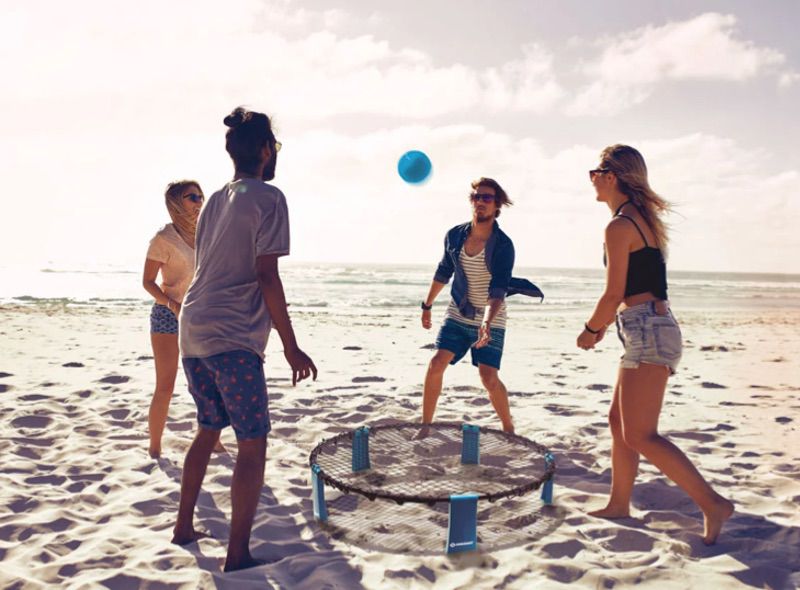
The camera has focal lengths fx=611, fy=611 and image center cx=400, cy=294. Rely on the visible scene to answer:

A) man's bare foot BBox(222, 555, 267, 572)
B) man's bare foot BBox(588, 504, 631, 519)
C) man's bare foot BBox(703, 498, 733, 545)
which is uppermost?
man's bare foot BBox(703, 498, 733, 545)

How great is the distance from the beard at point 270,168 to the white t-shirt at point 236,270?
0.18 m

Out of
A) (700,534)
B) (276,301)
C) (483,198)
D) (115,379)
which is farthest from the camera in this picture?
(115,379)

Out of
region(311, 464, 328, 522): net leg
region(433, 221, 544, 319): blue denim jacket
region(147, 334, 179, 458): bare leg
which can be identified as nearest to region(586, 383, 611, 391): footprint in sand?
region(433, 221, 544, 319): blue denim jacket

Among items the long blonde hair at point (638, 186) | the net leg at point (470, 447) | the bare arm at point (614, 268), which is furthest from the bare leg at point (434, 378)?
the long blonde hair at point (638, 186)

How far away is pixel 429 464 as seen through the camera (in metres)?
4.74

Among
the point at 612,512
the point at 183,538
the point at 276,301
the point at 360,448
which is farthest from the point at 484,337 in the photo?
the point at 183,538

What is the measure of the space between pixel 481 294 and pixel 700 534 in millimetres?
2404

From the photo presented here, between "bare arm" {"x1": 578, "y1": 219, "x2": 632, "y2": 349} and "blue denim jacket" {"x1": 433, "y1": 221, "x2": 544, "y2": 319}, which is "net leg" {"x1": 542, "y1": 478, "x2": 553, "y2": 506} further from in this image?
"blue denim jacket" {"x1": 433, "y1": 221, "x2": 544, "y2": 319}

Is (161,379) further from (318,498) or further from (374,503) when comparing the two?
(374,503)

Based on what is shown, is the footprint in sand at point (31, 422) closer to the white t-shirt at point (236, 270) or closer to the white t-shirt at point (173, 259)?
the white t-shirt at point (173, 259)

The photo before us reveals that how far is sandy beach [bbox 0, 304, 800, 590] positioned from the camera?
3096 mm

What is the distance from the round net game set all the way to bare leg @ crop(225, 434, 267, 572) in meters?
0.61

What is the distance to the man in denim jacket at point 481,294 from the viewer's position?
5020mm

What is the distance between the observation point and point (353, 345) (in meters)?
11.1
